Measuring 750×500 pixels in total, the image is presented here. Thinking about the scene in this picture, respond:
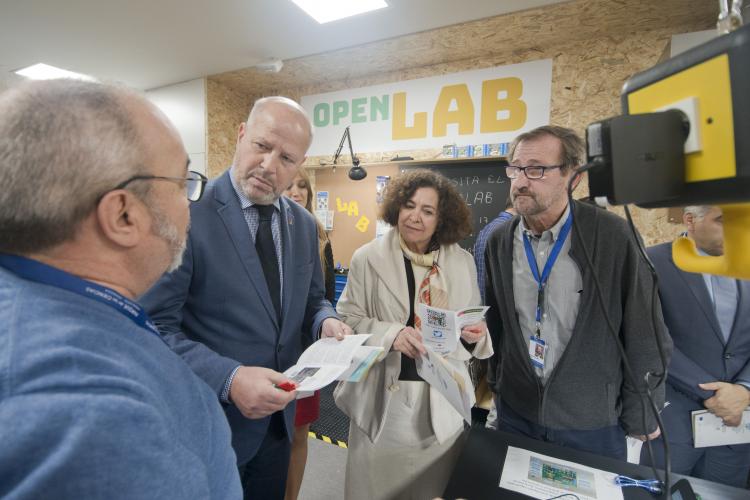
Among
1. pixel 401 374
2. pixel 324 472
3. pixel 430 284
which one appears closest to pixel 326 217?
pixel 324 472

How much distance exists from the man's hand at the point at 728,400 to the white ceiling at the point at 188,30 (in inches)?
121

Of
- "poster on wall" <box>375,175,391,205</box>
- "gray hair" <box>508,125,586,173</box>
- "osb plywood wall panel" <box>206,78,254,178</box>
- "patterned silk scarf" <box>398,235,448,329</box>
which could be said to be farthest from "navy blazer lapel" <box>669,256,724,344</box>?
"osb plywood wall panel" <box>206,78,254,178</box>

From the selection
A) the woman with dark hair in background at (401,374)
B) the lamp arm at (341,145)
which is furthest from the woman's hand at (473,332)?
the lamp arm at (341,145)

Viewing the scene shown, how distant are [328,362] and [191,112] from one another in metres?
5.05

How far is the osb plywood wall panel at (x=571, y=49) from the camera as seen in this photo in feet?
10.2

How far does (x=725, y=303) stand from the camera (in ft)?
5.63

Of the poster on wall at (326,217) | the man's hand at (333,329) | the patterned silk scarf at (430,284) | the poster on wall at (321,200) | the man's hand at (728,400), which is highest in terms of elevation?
the poster on wall at (321,200)

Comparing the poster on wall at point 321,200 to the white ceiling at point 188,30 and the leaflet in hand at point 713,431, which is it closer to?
the white ceiling at point 188,30

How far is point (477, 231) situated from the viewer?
13.9 ft

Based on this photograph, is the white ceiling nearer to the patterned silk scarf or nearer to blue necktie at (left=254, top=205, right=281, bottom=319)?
the patterned silk scarf

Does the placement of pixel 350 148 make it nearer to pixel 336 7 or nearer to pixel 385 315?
pixel 336 7

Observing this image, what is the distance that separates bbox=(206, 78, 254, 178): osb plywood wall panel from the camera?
492 cm

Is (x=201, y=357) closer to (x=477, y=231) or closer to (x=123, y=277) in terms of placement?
(x=123, y=277)

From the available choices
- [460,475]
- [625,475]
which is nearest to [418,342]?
[460,475]
